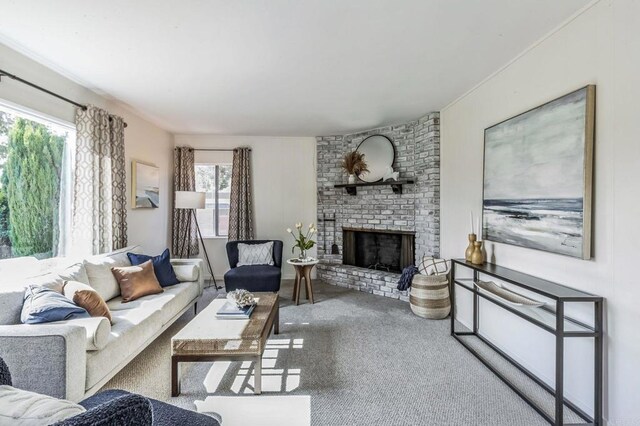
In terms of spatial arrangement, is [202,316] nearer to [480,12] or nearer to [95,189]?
[95,189]

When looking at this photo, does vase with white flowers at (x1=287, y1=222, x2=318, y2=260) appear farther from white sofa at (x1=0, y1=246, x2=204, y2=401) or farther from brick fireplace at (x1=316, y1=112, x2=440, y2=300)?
white sofa at (x1=0, y1=246, x2=204, y2=401)

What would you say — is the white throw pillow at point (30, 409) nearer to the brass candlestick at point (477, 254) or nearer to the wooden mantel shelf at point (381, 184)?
the brass candlestick at point (477, 254)

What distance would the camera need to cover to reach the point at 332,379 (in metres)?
2.28

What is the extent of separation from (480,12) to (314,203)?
3811mm

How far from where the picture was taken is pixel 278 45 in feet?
7.50

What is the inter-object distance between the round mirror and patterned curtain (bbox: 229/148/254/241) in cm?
192

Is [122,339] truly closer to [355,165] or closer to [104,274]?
[104,274]

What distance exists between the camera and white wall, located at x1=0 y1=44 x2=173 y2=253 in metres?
2.43

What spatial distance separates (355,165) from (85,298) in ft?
12.4

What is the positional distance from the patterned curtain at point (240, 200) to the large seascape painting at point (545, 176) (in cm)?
364

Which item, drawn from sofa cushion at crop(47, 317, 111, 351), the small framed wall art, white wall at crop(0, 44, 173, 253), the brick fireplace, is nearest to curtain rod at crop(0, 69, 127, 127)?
white wall at crop(0, 44, 173, 253)

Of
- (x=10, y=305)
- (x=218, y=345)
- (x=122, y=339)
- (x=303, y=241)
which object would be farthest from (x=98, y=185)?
(x=303, y=241)

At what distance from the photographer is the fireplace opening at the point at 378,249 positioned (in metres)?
4.55

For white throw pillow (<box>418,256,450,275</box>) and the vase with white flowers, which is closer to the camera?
white throw pillow (<box>418,256,450,275</box>)
